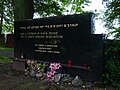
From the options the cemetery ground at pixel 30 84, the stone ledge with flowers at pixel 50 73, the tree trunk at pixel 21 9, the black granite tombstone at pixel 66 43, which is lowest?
the cemetery ground at pixel 30 84

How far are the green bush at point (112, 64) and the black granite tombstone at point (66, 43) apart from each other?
0.68 ft

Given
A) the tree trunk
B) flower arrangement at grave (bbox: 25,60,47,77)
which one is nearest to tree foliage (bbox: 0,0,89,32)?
the tree trunk

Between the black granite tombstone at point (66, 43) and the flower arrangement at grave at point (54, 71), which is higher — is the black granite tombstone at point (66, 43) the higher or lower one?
the higher one

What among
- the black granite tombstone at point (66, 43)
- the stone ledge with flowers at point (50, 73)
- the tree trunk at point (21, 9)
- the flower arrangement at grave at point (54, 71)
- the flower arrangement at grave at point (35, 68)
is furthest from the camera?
the tree trunk at point (21, 9)

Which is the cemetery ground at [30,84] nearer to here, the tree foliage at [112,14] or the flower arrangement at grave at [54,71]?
the flower arrangement at grave at [54,71]

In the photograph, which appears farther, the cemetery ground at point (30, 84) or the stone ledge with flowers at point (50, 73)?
the stone ledge with flowers at point (50, 73)

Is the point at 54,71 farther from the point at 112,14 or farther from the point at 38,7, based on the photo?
the point at 38,7

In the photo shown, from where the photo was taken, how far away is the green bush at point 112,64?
5.94 m

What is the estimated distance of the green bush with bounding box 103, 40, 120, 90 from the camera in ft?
19.5

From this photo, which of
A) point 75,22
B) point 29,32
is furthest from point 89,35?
point 29,32

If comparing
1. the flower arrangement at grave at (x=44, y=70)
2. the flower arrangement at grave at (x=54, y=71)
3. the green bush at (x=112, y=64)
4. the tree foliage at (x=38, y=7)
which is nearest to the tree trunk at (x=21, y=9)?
the tree foliage at (x=38, y=7)

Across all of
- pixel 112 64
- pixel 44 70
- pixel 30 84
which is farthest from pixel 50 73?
pixel 112 64

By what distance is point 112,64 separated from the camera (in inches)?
235

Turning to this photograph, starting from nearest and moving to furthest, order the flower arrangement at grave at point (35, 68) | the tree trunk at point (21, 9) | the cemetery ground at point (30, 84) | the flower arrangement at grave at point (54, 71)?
1. the cemetery ground at point (30, 84)
2. the flower arrangement at grave at point (54, 71)
3. the flower arrangement at grave at point (35, 68)
4. the tree trunk at point (21, 9)
